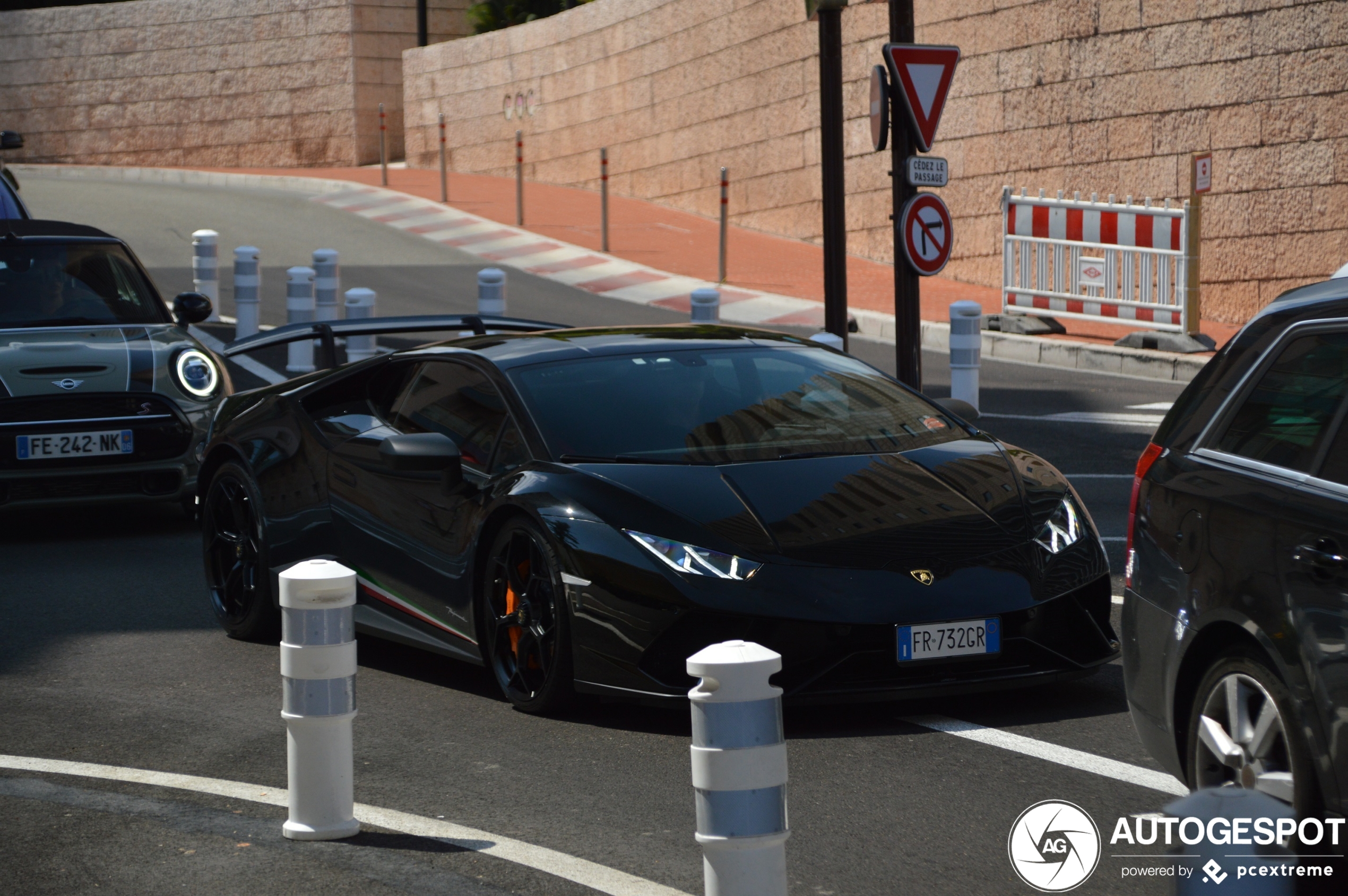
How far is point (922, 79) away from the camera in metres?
11.9

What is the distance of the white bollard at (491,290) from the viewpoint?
14.9 m

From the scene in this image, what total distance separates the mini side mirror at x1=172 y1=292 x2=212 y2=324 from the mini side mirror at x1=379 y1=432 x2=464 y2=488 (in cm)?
470

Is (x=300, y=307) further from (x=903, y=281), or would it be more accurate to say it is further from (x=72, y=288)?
(x=903, y=281)

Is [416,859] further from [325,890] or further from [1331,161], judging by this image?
[1331,161]

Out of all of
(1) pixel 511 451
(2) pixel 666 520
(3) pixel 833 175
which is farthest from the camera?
(3) pixel 833 175

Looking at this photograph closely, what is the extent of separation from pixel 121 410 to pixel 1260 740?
7097 millimetres

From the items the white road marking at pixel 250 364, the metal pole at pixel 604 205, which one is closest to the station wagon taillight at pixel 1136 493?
the white road marking at pixel 250 364

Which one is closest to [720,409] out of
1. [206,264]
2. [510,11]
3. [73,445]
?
[73,445]

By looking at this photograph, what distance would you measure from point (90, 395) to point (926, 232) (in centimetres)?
539

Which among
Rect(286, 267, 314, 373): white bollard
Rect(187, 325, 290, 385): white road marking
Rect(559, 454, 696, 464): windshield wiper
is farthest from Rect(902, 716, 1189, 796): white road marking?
Rect(286, 267, 314, 373): white bollard

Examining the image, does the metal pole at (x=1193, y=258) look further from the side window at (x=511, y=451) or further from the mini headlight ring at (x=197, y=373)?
the side window at (x=511, y=451)

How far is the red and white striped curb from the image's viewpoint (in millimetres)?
19891

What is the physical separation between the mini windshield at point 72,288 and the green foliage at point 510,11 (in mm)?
28911

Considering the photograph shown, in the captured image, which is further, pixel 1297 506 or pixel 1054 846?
pixel 1054 846
